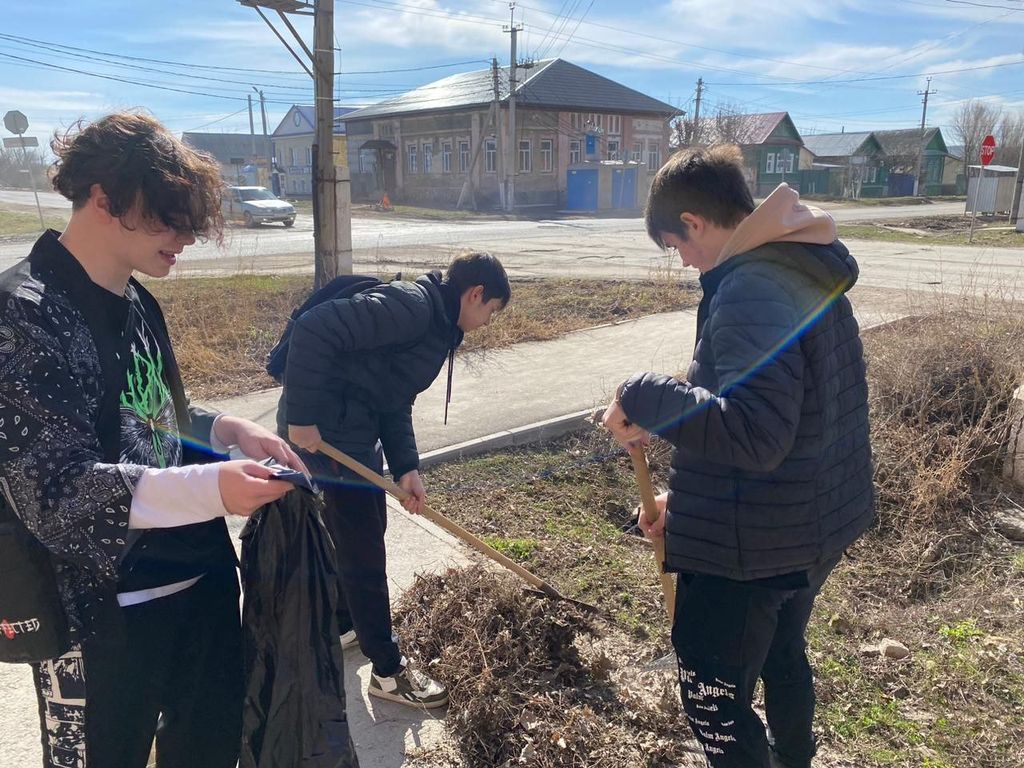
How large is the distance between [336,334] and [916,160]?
6885cm

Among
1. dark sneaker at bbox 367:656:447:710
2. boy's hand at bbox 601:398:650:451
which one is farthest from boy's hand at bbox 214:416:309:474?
dark sneaker at bbox 367:656:447:710

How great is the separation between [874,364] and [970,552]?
1578 mm

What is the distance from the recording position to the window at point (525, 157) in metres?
41.0

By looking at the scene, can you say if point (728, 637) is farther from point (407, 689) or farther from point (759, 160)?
point (759, 160)

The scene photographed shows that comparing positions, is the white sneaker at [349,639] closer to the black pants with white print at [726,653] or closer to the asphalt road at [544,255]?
the black pants with white print at [726,653]

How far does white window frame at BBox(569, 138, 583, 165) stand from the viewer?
4262cm

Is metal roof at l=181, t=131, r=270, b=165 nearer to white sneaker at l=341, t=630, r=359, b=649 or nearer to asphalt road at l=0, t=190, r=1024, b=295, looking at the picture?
A: asphalt road at l=0, t=190, r=1024, b=295

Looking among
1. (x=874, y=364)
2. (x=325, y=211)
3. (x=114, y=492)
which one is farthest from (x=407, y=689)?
(x=325, y=211)

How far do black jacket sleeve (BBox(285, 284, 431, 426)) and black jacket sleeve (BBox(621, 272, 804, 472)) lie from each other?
1093 millimetres

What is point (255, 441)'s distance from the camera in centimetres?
185

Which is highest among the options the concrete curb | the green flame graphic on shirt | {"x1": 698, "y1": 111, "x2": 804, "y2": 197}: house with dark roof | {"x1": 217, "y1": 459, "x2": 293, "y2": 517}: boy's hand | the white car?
{"x1": 698, "y1": 111, "x2": 804, "y2": 197}: house with dark roof

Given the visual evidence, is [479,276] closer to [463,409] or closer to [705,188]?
[705,188]

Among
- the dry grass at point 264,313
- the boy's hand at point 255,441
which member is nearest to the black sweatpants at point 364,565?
the boy's hand at point 255,441

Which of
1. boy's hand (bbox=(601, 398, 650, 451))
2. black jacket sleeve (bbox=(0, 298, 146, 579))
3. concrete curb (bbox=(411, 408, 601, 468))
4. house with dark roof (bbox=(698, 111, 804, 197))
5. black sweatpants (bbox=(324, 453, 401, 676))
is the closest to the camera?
black jacket sleeve (bbox=(0, 298, 146, 579))
